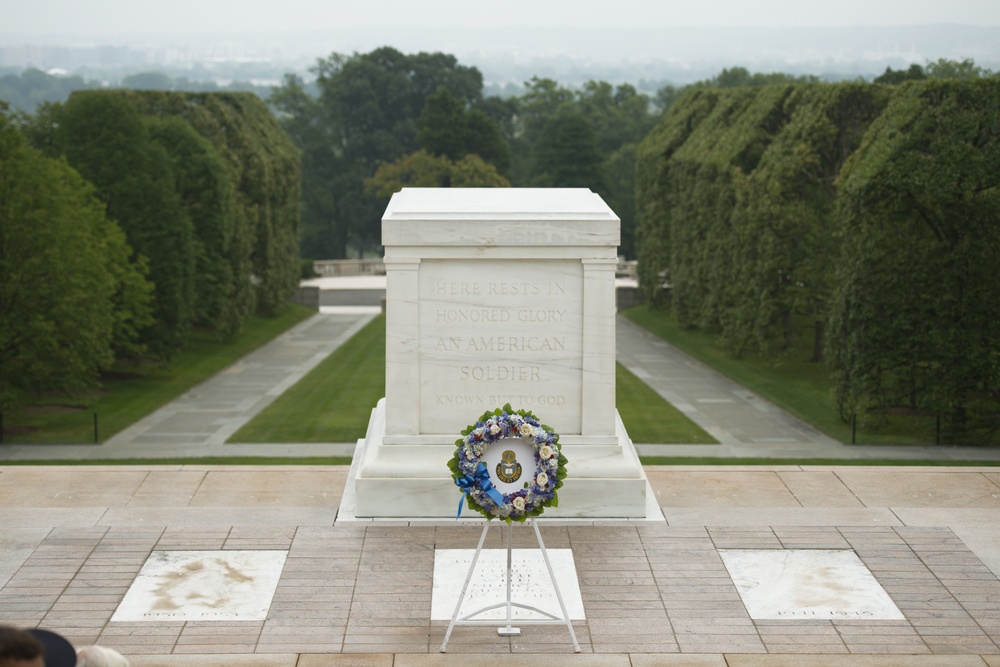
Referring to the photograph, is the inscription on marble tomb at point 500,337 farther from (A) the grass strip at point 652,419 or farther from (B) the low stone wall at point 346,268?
(B) the low stone wall at point 346,268

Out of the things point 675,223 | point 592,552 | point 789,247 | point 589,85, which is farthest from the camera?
point 589,85

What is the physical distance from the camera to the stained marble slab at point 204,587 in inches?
567

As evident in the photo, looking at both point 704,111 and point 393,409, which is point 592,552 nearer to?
point 393,409

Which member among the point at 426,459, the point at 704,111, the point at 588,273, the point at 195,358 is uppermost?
the point at 704,111

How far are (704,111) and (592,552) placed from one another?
47794mm

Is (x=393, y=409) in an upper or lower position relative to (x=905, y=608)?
upper

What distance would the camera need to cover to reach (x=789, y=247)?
131 feet

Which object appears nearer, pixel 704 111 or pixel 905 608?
pixel 905 608

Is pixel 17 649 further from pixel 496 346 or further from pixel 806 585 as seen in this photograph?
pixel 496 346

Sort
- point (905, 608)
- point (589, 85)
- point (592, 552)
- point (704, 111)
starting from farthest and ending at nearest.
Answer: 1. point (589, 85)
2. point (704, 111)
3. point (592, 552)
4. point (905, 608)

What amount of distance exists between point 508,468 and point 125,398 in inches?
1035

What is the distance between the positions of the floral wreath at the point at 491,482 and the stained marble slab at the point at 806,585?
9.77ft

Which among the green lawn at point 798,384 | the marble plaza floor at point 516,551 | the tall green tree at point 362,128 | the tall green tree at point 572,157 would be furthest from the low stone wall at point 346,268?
the marble plaza floor at point 516,551

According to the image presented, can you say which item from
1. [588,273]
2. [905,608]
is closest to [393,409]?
[588,273]
